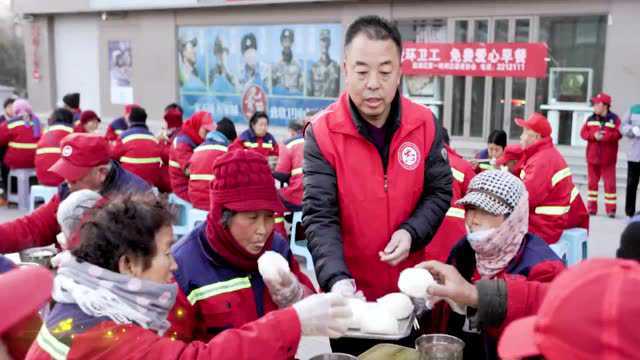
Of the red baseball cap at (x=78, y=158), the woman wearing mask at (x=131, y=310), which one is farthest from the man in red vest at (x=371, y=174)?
the red baseball cap at (x=78, y=158)

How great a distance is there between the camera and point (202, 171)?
5770 millimetres

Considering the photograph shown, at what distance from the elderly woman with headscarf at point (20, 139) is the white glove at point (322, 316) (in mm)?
8174

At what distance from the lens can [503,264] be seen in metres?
2.19

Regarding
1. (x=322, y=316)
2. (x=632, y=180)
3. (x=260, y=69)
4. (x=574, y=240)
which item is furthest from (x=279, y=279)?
(x=260, y=69)

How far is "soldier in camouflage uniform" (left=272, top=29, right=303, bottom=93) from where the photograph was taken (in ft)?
43.8

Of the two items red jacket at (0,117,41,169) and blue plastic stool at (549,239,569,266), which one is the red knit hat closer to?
blue plastic stool at (549,239,569,266)

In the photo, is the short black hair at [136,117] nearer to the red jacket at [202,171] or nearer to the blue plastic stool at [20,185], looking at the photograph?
the red jacket at [202,171]

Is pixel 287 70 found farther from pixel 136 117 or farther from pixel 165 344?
pixel 165 344

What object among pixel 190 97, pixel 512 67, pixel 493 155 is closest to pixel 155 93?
pixel 190 97

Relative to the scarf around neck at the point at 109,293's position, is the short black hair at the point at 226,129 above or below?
above

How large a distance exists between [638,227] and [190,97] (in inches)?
547

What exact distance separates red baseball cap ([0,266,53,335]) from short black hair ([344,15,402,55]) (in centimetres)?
127

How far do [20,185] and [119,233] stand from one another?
8302mm

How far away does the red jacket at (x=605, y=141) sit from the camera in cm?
824
